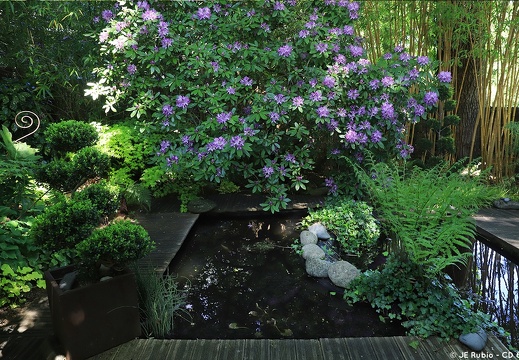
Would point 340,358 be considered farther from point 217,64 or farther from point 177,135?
point 177,135

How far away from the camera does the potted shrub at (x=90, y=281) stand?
2156 mm

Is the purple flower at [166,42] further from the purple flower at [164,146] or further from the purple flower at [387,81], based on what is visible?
the purple flower at [387,81]

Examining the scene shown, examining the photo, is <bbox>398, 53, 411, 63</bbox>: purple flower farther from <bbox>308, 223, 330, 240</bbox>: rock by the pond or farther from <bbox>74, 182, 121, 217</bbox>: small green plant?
<bbox>74, 182, 121, 217</bbox>: small green plant

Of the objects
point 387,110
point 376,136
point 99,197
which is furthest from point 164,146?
point 387,110

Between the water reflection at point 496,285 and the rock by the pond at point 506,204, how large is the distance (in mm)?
1280

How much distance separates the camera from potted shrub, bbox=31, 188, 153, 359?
2156 mm

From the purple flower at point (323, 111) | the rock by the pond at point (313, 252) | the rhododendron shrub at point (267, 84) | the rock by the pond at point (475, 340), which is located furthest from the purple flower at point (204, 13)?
the rock by the pond at point (475, 340)

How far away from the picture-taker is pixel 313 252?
138 inches

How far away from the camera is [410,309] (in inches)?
105

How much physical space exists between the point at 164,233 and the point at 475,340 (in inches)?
110

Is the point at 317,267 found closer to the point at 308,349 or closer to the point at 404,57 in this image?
the point at 308,349

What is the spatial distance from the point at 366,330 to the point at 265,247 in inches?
57.8

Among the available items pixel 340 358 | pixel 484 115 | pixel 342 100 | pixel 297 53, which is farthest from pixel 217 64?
pixel 484 115

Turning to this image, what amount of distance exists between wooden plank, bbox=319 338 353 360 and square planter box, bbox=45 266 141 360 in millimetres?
1085
